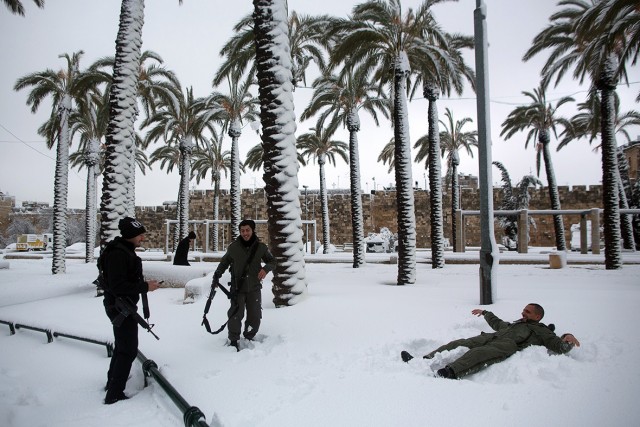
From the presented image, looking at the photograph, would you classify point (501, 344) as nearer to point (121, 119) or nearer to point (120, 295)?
point (120, 295)

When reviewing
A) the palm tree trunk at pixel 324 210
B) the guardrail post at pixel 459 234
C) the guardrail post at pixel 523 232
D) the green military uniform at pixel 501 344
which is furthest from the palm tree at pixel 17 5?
the guardrail post at pixel 523 232

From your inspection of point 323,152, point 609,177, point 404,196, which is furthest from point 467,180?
point 404,196

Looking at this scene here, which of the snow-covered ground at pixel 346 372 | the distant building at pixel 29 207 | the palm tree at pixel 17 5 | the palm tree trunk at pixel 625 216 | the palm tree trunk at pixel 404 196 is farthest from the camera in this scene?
the distant building at pixel 29 207

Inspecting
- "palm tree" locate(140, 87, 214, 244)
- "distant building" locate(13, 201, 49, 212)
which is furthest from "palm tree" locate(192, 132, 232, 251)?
"distant building" locate(13, 201, 49, 212)

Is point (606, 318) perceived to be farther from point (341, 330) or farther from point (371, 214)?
point (371, 214)

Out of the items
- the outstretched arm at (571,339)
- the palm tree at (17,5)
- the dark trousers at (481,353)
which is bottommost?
the dark trousers at (481,353)

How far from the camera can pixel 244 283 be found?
468 centimetres

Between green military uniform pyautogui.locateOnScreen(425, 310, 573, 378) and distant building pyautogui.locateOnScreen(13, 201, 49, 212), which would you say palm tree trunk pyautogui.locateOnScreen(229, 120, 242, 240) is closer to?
green military uniform pyautogui.locateOnScreen(425, 310, 573, 378)

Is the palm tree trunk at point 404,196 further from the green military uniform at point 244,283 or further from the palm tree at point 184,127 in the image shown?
the palm tree at point 184,127

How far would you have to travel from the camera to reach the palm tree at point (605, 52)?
Answer: 1016 centimetres

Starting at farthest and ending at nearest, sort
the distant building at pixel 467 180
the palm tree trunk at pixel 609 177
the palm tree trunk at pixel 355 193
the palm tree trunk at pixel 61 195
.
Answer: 1. the distant building at pixel 467 180
2. the palm tree trunk at pixel 355 193
3. the palm tree trunk at pixel 61 195
4. the palm tree trunk at pixel 609 177

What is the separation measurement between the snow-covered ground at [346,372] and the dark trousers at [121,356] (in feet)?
0.45

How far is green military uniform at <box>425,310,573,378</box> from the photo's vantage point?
3.36m

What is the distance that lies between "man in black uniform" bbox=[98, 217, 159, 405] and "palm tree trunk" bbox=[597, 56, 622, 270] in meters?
12.1
